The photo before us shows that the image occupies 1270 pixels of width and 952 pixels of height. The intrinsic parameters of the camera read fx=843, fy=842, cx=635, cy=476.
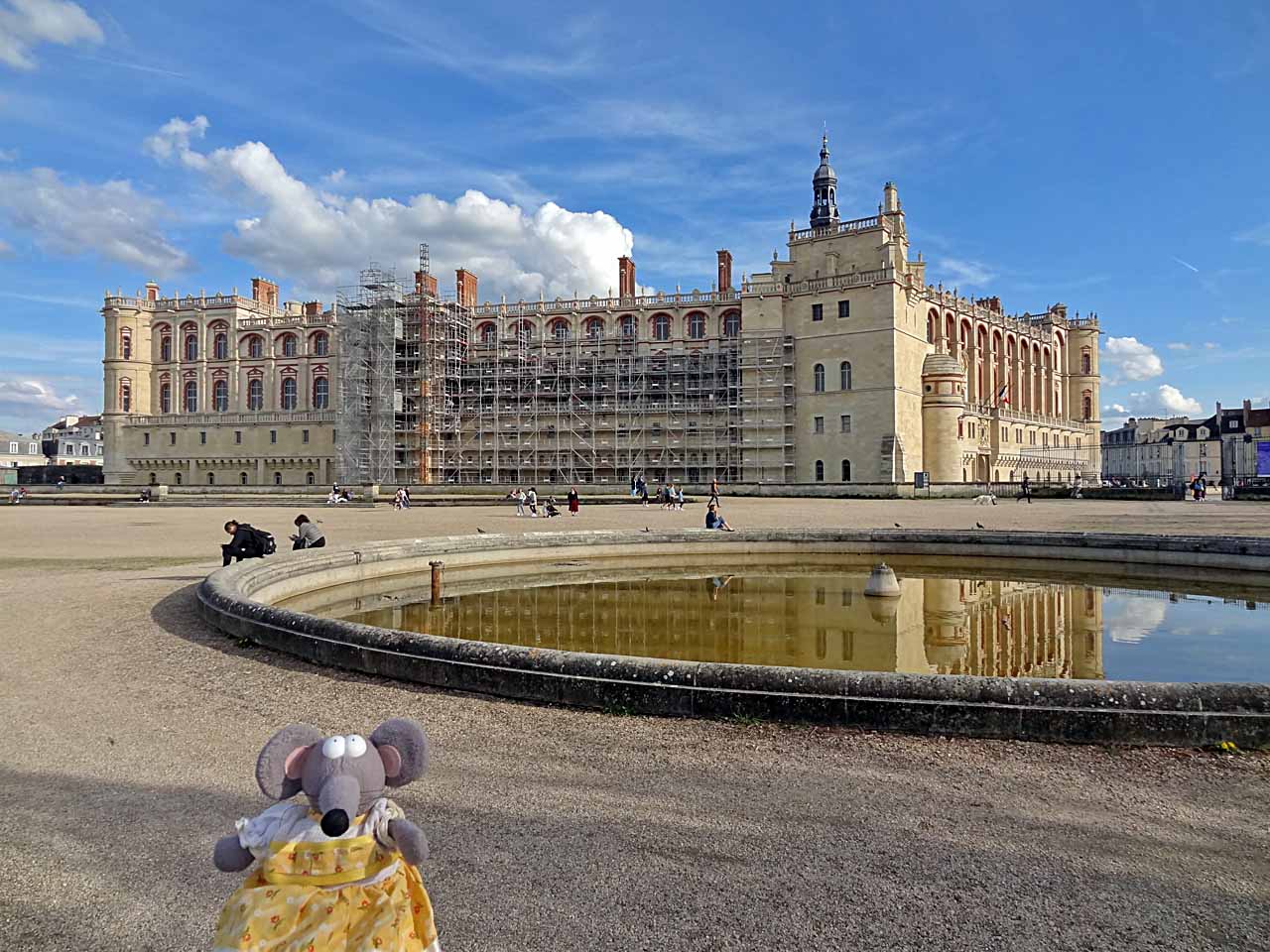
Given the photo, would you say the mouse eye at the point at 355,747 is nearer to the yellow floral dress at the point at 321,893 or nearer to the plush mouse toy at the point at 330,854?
the plush mouse toy at the point at 330,854

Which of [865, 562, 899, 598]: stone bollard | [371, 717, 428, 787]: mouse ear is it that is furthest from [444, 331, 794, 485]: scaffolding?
[371, 717, 428, 787]: mouse ear

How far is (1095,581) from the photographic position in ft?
45.8

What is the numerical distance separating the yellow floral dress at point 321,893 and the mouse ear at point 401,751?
0.09 m

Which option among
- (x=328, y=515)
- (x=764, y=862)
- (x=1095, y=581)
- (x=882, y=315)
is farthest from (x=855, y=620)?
(x=882, y=315)

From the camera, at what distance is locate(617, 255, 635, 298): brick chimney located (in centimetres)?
6040

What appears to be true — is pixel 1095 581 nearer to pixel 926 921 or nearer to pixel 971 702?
pixel 971 702

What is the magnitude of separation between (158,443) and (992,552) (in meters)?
66.5

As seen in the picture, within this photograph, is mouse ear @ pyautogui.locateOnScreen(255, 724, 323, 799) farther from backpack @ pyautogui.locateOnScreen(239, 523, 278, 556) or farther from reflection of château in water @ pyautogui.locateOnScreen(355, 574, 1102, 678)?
backpack @ pyautogui.locateOnScreen(239, 523, 278, 556)

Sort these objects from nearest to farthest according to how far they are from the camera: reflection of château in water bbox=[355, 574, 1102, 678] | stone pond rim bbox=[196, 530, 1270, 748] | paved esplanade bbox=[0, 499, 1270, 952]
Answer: paved esplanade bbox=[0, 499, 1270, 952], stone pond rim bbox=[196, 530, 1270, 748], reflection of château in water bbox=[355, 574, 1102, 678]

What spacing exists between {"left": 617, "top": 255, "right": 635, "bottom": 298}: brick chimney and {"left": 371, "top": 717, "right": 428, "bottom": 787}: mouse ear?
194ft

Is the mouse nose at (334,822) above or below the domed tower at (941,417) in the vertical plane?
below

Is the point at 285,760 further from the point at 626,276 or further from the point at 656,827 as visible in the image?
the point at 626,276

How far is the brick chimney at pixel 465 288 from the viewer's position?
60406mm

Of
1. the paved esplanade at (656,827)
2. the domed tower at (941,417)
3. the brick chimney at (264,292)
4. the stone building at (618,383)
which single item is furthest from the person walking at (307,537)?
the brick chimney at (264,292)
